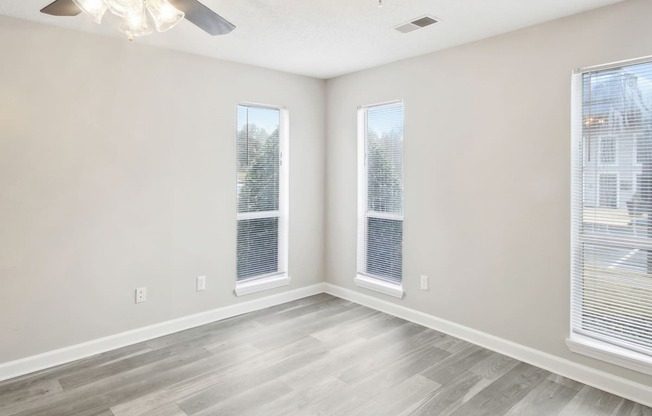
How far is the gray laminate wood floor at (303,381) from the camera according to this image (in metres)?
2.43

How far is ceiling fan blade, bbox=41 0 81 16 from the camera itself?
6.26 feet

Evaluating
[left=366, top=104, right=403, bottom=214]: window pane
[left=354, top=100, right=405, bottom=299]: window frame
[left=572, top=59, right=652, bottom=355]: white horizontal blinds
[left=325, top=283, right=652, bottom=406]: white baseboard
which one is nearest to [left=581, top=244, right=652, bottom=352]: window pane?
[left=572, top=59, right=652, bottom=355]: white horizontal blinds

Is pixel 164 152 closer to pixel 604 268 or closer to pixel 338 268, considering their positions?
pixel 338 268

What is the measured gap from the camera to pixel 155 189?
11.3 ft

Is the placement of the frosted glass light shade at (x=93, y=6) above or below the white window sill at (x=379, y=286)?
above

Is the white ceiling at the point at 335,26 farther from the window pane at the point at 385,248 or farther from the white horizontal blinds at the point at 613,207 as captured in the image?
the window pane at the point at 385,248

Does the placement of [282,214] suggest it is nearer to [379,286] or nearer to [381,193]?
[381,193]

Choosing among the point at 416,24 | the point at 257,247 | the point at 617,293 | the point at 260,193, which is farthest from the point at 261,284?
the point at 617,293

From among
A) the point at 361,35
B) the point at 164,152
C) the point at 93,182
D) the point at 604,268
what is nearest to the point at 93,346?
the point at 93,182

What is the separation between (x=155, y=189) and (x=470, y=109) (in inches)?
108

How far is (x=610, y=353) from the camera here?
259cm

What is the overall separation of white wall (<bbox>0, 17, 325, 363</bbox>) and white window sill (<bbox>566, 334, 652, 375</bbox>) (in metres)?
2.90

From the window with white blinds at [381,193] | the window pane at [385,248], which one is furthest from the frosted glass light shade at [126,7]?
the window pane at [385,248]

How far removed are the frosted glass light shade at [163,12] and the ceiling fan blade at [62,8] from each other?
41 cm
